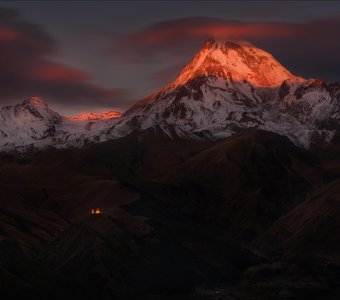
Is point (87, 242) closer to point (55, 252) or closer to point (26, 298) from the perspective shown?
point (55, 252)

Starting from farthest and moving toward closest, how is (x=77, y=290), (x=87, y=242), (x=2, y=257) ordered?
(x=87, y=242), (x=2, y=257), (x=77, y=290)

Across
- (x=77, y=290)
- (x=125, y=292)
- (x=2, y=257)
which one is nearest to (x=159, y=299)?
(x=125, y=292)

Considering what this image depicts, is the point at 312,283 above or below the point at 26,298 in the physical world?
below

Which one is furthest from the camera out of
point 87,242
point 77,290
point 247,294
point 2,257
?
point 87,242

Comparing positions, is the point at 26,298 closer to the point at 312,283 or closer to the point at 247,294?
the point at 247,294

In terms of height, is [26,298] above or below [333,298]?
above

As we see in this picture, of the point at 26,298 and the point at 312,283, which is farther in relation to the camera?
the point at 312,283

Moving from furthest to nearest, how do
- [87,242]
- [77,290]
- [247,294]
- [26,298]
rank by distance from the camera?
[87,242] < [247,294] < [77,290] < [26,298]

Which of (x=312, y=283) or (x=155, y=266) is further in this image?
(x=312, y=283)

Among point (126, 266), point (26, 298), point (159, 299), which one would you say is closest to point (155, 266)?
point (126, 266)
